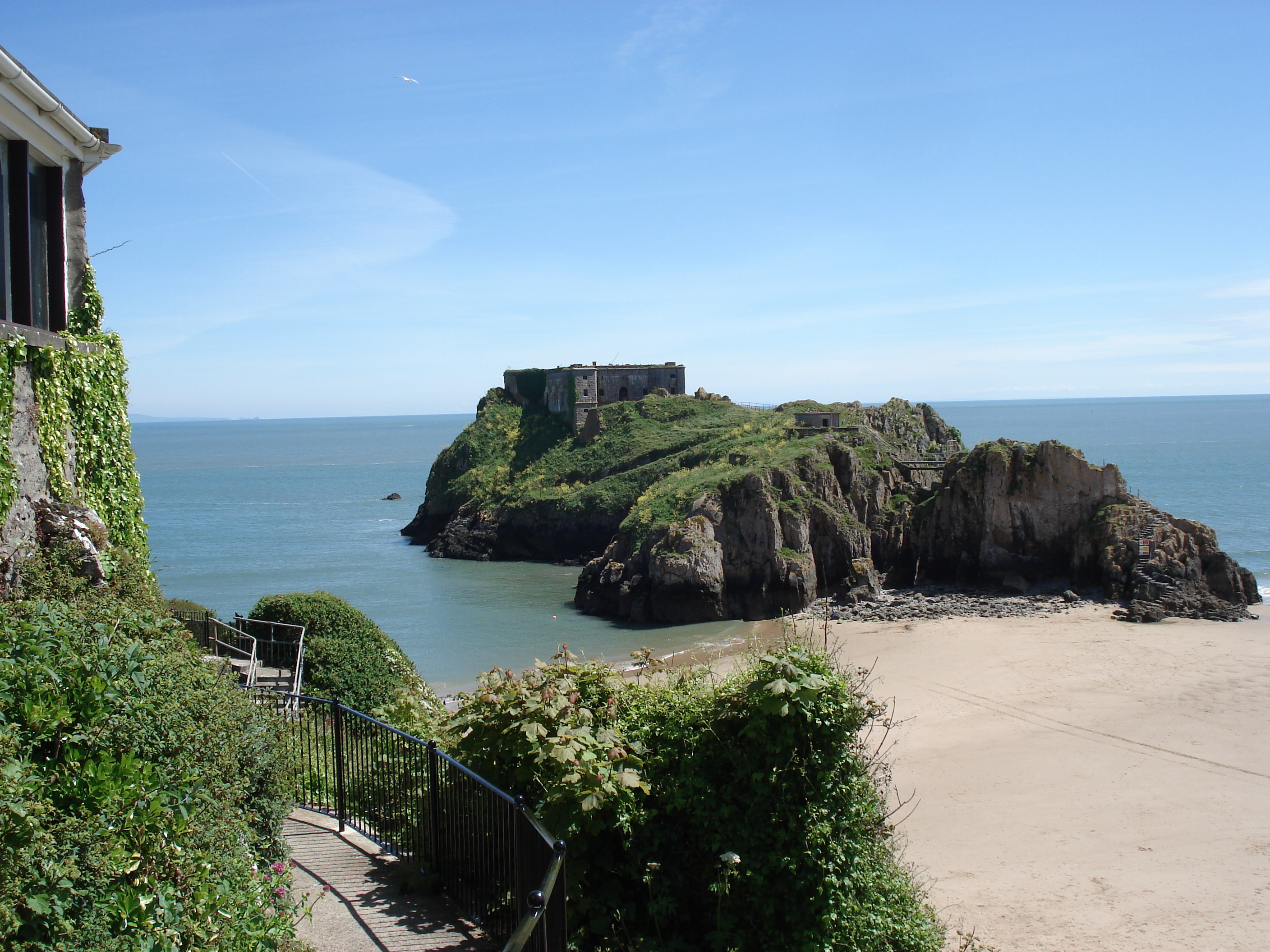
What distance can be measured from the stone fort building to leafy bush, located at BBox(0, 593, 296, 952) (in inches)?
2848

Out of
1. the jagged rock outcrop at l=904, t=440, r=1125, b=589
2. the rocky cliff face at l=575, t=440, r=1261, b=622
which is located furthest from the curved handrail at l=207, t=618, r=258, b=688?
the jagged rock outcrop at l=904, t=440, r=1125, b=589

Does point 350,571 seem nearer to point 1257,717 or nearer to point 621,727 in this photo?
point 1257,717

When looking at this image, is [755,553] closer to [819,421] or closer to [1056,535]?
[1056,535]

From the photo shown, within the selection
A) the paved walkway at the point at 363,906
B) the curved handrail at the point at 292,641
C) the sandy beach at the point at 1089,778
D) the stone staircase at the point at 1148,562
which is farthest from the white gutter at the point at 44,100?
the stone staircase at the point at 1148,562

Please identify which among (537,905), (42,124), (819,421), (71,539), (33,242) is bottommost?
(537,905)

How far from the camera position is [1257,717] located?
998 inches

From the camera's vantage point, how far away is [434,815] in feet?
26.1

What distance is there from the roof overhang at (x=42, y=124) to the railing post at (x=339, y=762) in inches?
279

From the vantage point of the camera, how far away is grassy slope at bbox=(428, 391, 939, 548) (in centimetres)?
5522

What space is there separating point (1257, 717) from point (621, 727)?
25375 millimetres

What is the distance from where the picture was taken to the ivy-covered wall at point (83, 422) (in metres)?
9.54

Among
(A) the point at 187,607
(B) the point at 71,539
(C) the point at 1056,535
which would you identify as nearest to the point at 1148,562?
(C) the point at 1056,535

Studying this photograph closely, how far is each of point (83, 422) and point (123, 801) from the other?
744 cm

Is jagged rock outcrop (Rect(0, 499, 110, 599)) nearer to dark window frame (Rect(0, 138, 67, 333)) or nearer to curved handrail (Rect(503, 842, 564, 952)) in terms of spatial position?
dark window frame (Rect(0, 138, 67, 333))
